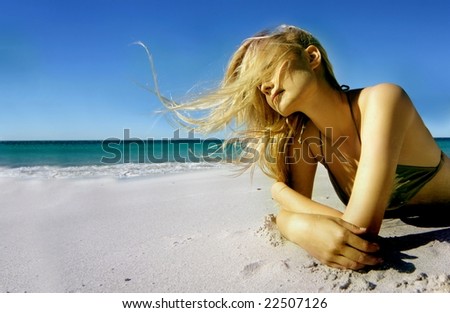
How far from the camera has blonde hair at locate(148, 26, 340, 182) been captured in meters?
2.13

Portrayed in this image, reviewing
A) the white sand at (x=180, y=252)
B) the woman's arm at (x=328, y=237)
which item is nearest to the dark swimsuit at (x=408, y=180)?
the white sand at (x=180, y=252)

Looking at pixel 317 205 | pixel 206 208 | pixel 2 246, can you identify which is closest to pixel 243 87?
pixel 317 205

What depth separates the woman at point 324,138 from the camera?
1770mm

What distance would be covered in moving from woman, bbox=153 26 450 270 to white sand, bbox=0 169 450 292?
0.14 meters

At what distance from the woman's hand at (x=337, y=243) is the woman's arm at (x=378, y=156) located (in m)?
0.09

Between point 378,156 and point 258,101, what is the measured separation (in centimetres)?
86

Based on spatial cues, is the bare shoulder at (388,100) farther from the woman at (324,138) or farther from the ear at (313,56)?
the ear at (313,56)

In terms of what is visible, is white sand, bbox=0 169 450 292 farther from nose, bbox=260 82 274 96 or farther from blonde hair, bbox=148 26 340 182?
nose, bbox=260 82 274 96

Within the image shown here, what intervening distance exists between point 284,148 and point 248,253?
83 cm

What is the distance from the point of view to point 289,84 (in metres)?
2.07

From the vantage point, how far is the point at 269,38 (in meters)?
2.17

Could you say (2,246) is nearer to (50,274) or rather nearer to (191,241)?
(50,274)

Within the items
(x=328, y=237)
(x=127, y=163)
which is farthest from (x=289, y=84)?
(x=127, y=163)
